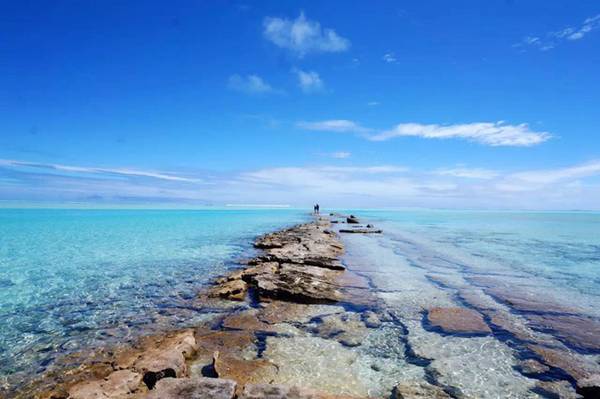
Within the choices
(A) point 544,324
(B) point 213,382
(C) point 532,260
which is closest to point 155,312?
(B) point 213,382

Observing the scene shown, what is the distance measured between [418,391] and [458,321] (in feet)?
15.4

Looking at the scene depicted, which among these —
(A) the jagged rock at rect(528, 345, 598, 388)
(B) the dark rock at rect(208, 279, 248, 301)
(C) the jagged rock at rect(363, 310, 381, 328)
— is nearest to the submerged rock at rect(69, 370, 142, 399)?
(B) the dark rock at rect(208, 279, 248, 301)

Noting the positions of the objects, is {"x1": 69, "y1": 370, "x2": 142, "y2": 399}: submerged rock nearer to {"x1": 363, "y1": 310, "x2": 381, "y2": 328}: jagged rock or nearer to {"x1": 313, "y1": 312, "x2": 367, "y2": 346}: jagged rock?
{"x1": 313, "y1": 312, "x2": 367, "y2": 346}: jagged rock

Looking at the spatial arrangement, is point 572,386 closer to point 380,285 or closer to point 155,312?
point 380,285

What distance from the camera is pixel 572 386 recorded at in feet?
22.0

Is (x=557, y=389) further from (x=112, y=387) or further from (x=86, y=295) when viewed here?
(x=86, y=295)

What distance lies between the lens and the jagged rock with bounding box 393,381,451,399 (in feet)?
20.5

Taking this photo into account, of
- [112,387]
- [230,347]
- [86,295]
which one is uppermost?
[112,387]

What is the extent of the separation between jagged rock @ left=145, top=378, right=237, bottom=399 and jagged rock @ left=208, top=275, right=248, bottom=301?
641 centimetres

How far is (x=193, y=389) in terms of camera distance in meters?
A: 5.57

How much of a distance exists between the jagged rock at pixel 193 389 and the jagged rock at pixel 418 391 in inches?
117

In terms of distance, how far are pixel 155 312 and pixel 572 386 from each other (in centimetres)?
1047

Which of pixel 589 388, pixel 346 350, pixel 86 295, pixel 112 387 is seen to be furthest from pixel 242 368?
pixel 86 295

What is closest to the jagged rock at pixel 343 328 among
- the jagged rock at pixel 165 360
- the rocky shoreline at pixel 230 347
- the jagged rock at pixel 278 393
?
the rocky shoreline at pixel 230 347
